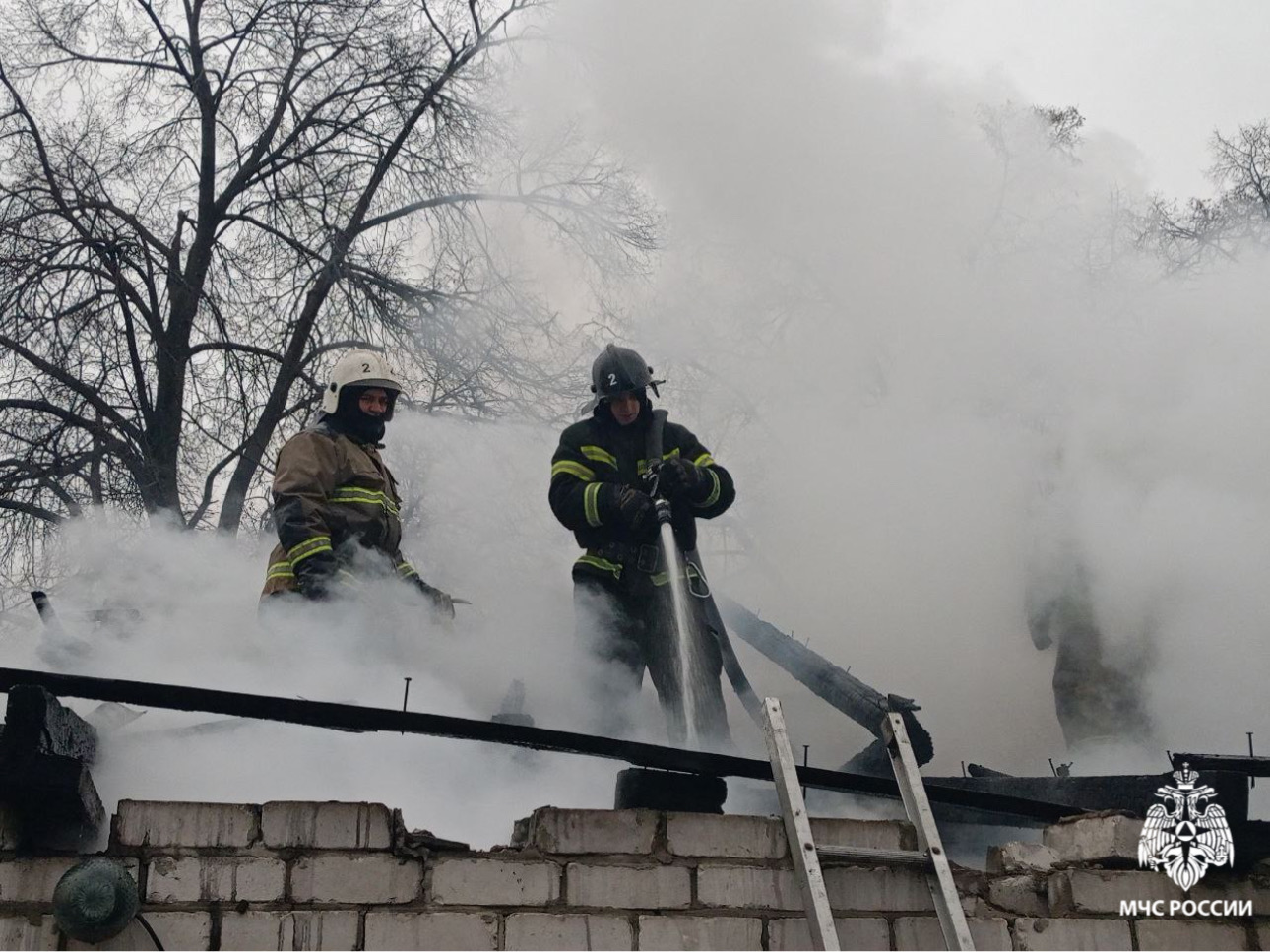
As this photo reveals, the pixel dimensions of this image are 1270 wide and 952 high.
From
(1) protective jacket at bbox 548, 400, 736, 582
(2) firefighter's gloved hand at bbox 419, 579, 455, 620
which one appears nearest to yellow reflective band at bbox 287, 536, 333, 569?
(2) firefighter's gloved hand at bbox 419, 579, 455, 620

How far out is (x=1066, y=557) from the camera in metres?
Result: 8.08

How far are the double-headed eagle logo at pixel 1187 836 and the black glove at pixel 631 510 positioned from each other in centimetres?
219

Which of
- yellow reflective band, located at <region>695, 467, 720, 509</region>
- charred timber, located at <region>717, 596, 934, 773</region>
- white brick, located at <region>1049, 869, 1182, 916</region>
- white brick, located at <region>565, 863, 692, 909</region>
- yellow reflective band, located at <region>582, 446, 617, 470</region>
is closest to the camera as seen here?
white brick, located at <region>565, 863, 692, 909</region>

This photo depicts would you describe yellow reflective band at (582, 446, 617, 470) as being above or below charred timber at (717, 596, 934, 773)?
above

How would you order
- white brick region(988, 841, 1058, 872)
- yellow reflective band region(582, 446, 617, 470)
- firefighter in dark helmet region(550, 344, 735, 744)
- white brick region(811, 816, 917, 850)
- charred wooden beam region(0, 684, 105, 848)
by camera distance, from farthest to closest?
yellow reflective band region(582, 446, 617, 470), firefighter in dark helmet region(550, 344, 735, 744), white brick region(988, 841, 1058, 872), white brick region(811, 816, 917, 850), charred wooden beam region(0, 684, 105, 848)

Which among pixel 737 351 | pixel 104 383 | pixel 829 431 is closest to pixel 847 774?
pixel 829 431

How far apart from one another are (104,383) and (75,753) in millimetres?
7451

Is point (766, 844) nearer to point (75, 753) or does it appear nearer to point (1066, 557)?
point (75, 753)

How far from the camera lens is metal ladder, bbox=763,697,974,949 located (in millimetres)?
3387

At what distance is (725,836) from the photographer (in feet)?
11.9

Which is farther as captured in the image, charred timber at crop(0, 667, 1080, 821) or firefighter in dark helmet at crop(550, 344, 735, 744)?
firefighter in dark helmet at crop(550, 344, 735, 744)

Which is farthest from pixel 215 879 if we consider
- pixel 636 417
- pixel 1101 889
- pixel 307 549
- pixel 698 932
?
A: pixel 636 417

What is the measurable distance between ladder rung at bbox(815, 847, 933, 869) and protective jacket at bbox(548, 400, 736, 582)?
6.43 feet

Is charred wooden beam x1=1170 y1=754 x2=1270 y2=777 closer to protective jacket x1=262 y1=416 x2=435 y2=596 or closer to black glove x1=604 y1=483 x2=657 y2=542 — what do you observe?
black glove x1=604 y1=483 x2=657 y2=542
